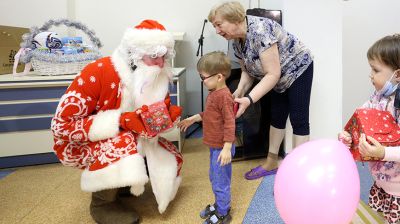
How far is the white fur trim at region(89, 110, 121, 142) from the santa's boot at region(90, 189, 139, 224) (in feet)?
0.90

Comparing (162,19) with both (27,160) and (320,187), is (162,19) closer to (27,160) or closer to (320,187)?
(27,160)

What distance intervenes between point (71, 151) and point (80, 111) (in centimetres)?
20

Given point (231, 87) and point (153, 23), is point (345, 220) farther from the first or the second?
point (231, 87)

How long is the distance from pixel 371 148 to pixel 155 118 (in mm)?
822

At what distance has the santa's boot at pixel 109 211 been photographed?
52.3 inches

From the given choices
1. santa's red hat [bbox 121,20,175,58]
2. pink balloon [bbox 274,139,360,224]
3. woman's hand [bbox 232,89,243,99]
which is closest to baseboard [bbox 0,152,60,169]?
santa's red hat [bbox 121,20,175,58]

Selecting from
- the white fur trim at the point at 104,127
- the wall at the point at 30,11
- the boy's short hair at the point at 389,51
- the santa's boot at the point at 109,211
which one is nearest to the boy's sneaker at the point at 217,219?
the santa's boot at the point at 109,211

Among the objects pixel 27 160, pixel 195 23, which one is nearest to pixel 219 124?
pixel 27 160

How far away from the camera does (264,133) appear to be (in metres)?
2.10

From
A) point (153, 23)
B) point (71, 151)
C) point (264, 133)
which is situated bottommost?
point (264, 133)

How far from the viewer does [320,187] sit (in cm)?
84

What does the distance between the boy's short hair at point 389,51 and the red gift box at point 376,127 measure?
0.17 m

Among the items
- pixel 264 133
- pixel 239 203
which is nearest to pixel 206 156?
pixel 264 133

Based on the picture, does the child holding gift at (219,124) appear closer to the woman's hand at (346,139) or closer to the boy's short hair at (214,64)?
the boy's short hair at (214,64)
